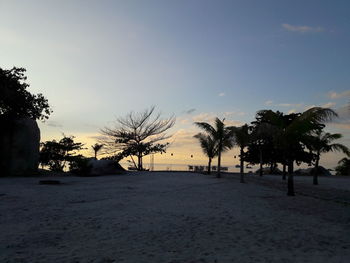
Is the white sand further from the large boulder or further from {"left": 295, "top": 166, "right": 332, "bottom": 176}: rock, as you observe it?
{"left": 295, "top": 166, "right": 332, "bottom": 176}: rock

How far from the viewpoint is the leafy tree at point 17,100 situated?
68.2 feet

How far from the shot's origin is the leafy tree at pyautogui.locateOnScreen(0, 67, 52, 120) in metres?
20.8

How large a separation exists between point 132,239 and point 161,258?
3.68ft

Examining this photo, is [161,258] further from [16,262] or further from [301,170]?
[301,170]

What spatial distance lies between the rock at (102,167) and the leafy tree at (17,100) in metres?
5.22

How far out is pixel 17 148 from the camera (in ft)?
68.3

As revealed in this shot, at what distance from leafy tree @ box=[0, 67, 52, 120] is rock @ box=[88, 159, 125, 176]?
5224mm

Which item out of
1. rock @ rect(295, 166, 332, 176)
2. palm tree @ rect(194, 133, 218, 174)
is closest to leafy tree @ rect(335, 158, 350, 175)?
rock @ rect(295, 166, 332, 176)

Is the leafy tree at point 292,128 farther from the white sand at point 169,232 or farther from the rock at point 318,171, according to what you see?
the rock at point 318,171

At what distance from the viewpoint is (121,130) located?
35.4 metres

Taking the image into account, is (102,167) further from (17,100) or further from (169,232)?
(169,232)

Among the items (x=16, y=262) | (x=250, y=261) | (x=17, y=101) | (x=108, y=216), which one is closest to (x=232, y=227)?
(x=250, y=261)

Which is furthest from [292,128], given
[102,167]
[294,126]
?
[102,167]

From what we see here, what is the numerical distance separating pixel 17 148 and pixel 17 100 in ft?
10.8
